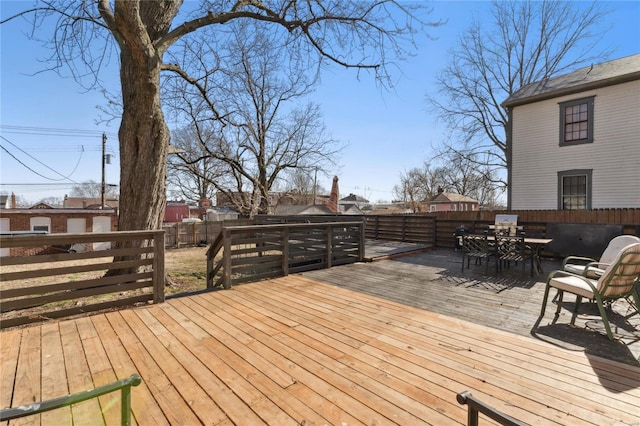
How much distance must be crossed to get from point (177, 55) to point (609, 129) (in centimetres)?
1415

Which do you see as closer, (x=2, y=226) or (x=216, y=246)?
(x=216, y=246)

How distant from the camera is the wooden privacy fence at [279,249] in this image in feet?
15.1

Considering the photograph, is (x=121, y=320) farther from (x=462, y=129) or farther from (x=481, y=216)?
(x=462, y=129)

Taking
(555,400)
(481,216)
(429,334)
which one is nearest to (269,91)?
(481,216)

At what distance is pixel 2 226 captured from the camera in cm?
1766

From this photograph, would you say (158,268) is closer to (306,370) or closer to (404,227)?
(306,370)

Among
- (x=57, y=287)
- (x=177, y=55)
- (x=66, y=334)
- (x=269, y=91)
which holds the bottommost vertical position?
(x=66, y=334)

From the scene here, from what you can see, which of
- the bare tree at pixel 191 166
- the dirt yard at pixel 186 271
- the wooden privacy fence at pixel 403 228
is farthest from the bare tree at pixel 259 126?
the wooden privacy fence at pixel 403 228

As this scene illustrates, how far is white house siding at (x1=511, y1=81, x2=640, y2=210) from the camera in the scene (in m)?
9.32

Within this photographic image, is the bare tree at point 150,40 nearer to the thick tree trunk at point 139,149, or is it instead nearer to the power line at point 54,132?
the thick tree trunk at point 139,149

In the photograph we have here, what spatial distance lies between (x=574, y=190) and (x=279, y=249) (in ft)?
35.9

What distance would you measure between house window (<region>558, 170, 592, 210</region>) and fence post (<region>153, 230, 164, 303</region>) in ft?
41.0

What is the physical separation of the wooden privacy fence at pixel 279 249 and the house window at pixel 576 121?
9.05 meters

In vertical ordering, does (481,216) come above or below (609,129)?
below
